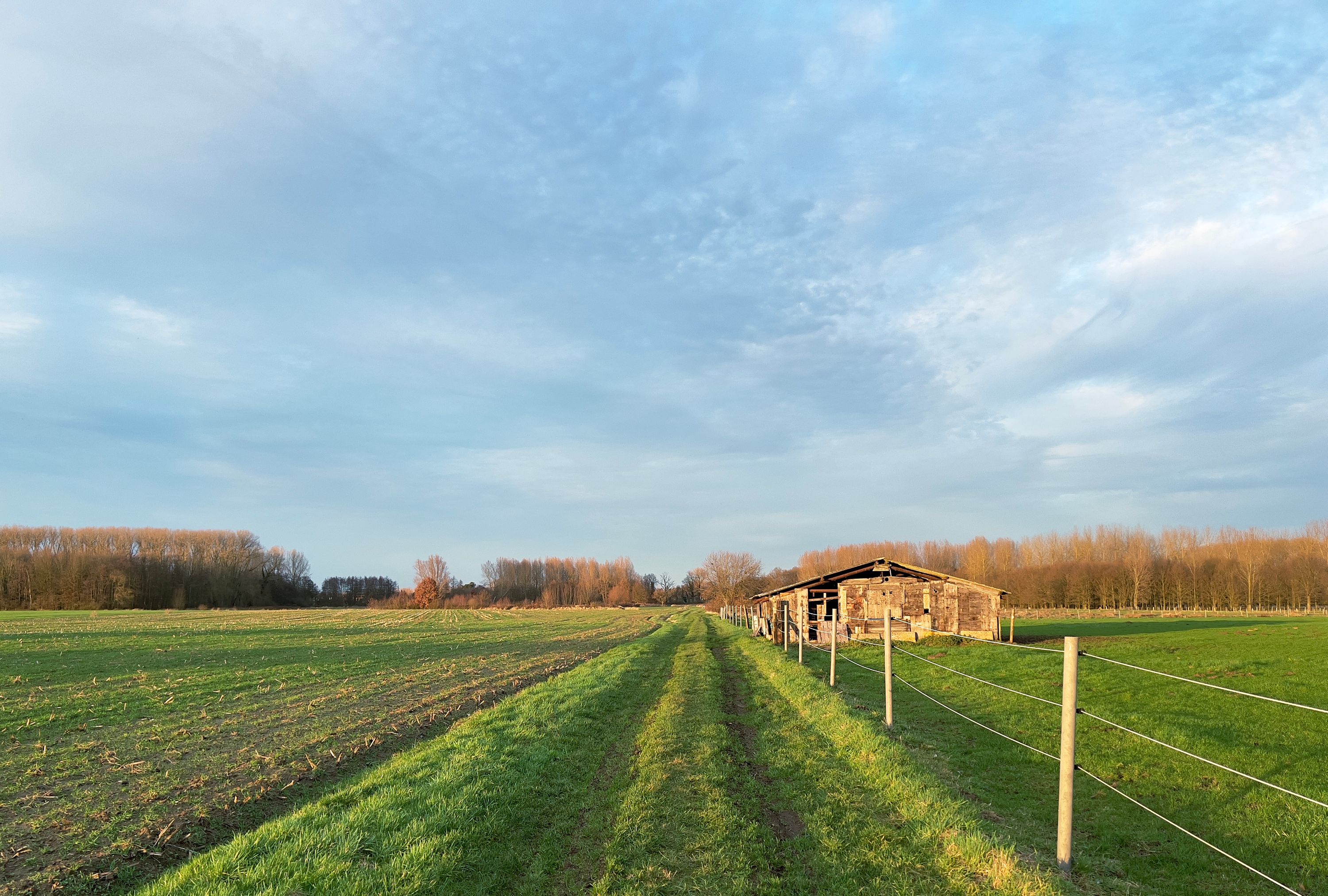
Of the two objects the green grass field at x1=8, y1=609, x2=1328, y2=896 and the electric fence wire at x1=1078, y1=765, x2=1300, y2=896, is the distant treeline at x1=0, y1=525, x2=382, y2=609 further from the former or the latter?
the electric fence wire at x1=1078, y1=765, x2=1300, y2=896

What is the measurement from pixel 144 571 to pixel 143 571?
34 centimetres

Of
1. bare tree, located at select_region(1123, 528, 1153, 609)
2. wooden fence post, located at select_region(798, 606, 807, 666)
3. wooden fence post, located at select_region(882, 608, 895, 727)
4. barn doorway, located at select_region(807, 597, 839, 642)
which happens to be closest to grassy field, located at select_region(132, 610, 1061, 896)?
wooden fence post, located at select_region(882, 608, 895, 727)

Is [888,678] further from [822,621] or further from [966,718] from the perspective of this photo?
[822,621]

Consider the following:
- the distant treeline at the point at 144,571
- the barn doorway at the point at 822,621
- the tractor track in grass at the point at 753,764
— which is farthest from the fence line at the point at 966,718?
the distant treeline at the point at 144,571

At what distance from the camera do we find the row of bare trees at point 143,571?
98.6 metres

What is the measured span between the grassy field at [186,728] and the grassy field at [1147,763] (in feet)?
27.9

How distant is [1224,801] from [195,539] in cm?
16675

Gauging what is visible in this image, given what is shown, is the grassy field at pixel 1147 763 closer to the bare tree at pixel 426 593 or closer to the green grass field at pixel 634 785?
the green grass field at pixel 634 785

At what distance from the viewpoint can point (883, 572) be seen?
1261 inches

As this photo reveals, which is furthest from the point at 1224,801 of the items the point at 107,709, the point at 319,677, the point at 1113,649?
the point at 1113,649

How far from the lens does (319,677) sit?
19.8m

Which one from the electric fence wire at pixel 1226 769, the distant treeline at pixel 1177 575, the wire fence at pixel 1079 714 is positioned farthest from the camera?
the distant treeline at pixel 1177 575

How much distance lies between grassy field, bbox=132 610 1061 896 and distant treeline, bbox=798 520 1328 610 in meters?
74.0

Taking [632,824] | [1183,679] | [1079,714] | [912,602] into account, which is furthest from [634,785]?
[912,602]
